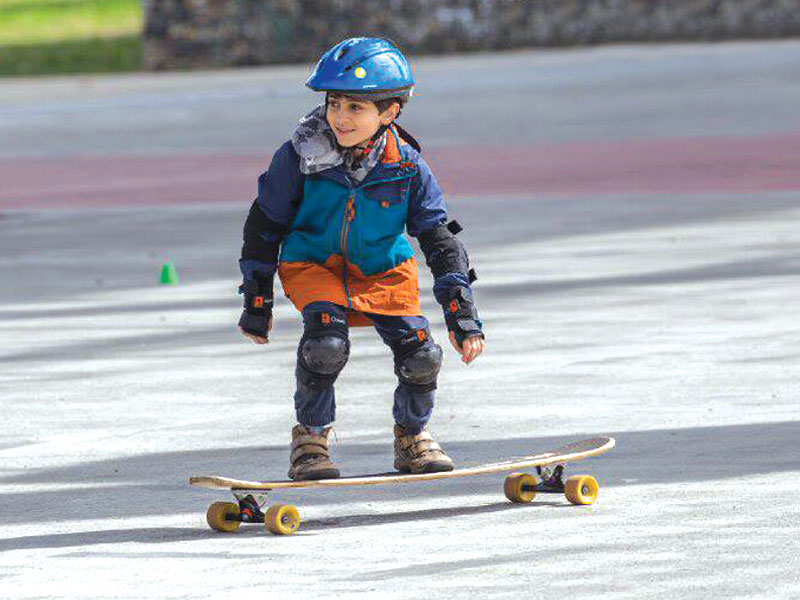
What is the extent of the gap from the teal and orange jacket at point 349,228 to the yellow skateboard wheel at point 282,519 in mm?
771

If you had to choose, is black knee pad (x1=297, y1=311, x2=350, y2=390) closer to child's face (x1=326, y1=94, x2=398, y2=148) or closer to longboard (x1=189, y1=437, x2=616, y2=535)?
longboard (x1=189, y1=437, x2=616, y2=535)

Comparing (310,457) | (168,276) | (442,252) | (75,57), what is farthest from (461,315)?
(75,57)

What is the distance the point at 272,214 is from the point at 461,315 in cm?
69

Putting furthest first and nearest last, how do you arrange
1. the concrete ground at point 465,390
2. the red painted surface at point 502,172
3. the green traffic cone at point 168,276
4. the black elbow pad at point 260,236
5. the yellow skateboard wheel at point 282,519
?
1. the red painted surface at point 502,172
2. the green traffic cone at point 168,276
3. the black elbow pad at point 260,236
4. the yellow skateboard wheel at point 282,519
5. the concrete ground at point 465,390

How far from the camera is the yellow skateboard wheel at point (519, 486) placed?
745 centimetres

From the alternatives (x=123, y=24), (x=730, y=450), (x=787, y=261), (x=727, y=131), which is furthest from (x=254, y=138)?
(x=123, y=24)

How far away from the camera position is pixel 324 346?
7258mm

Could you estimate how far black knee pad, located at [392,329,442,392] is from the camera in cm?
745

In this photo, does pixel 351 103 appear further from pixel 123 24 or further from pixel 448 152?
pixel 123 24

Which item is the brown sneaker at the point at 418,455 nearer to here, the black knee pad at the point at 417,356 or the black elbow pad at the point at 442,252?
the black knee pad at the point at 417,356

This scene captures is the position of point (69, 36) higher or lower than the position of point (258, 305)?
lower

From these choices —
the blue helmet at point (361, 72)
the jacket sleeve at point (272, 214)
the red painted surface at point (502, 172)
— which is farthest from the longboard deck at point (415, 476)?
the red painted surface at point (502, 172)

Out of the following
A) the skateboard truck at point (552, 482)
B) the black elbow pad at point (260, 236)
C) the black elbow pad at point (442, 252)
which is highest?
the black elbow pad at point (260, 236)

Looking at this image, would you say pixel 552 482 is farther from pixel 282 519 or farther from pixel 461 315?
pixel 282 519
